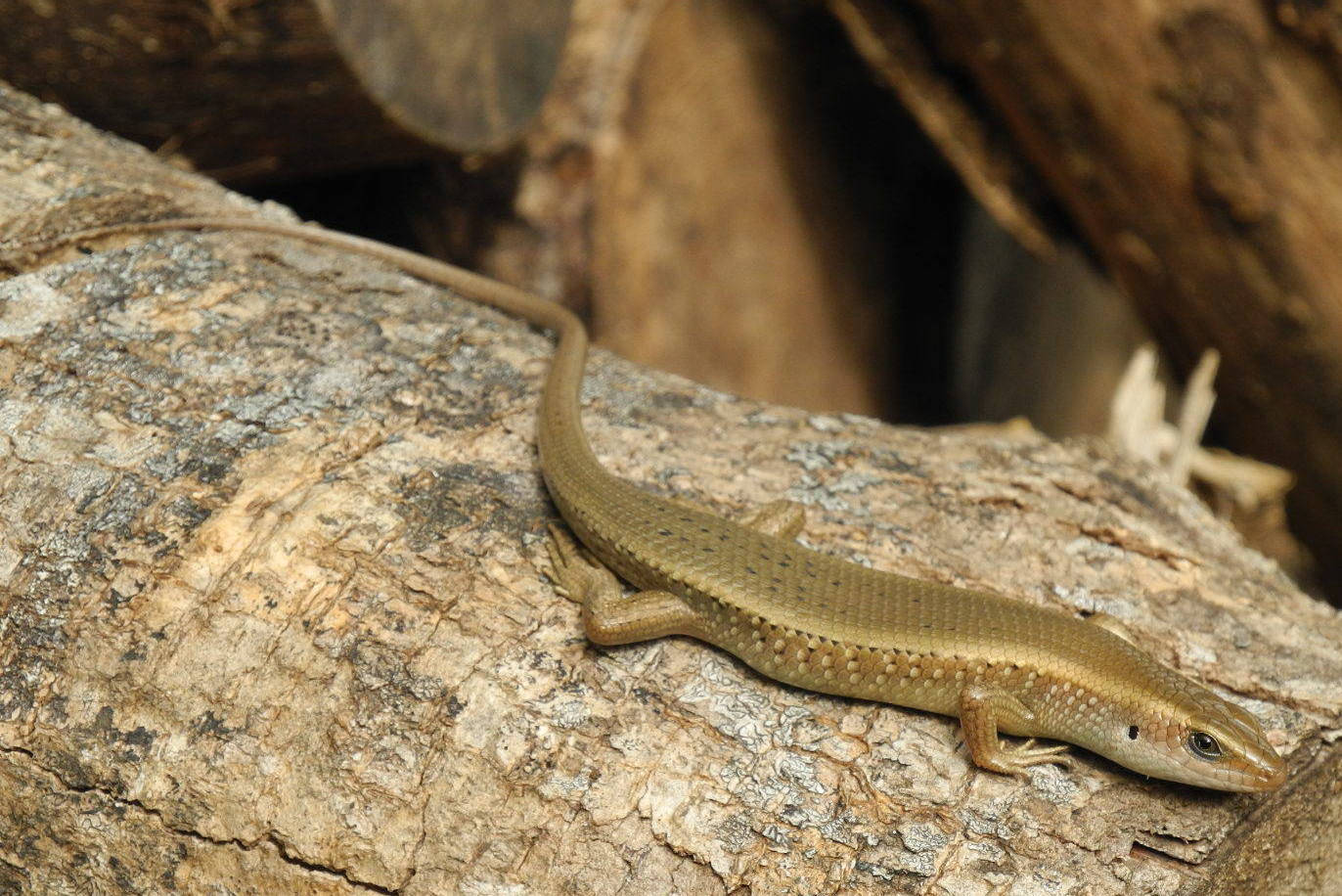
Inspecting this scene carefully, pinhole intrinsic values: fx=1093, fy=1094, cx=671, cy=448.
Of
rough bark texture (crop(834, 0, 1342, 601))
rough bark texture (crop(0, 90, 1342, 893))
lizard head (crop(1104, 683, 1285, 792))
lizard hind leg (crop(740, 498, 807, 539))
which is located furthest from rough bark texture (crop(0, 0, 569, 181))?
lizard head (crop(1104, 683, 1285, 792))

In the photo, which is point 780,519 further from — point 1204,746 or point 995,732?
point 1204,746

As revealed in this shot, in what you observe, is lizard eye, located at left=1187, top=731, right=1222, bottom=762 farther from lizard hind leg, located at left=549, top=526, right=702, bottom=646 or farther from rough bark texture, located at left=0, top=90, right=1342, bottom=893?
lizard hind leg, located at left=549, top=526, right=702, bottom=646

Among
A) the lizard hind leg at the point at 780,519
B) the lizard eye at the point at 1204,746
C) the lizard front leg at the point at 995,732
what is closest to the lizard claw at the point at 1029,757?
the lizard front leg at the point at 995,732

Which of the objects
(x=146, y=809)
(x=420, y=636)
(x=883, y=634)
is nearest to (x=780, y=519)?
(x=883, y=634)

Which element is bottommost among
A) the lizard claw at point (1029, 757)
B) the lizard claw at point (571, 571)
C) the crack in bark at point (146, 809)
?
the crack in bark at point (146, 809)

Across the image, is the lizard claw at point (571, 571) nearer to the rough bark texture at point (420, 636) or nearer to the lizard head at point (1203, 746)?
the rough bark texture at point (420, 636)
